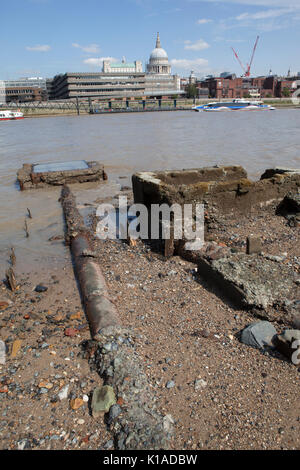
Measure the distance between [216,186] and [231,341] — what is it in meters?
3.74

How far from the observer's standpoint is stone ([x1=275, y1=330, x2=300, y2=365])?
3.46 m

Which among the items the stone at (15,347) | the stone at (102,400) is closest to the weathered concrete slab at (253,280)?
the stone at (102,400)

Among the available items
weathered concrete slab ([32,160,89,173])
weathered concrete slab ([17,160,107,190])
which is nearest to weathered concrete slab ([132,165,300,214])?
weathered concrete slab ([17,160,107,190])

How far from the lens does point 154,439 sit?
2.76 meters

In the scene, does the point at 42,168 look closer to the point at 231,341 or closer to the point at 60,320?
the point at 60,320

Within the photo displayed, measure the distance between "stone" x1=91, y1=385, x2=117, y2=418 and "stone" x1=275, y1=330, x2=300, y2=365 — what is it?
1857 millimetres

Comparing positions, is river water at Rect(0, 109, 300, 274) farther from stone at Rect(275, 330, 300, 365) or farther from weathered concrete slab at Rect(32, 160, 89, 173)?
stone at Rect(275, 330, 300, 365)

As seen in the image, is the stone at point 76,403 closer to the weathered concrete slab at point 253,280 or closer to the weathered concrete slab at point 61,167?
the weathered concrete slab at point 253,280

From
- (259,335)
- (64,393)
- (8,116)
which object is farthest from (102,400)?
(8,116)

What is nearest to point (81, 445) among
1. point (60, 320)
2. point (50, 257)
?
point (60, 320)

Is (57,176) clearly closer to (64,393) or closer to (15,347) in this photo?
(15,347)

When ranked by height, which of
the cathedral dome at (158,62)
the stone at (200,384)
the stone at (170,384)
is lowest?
the stone at (170,384)

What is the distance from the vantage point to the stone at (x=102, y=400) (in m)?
3.08

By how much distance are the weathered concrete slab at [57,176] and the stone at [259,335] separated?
10471 mm
